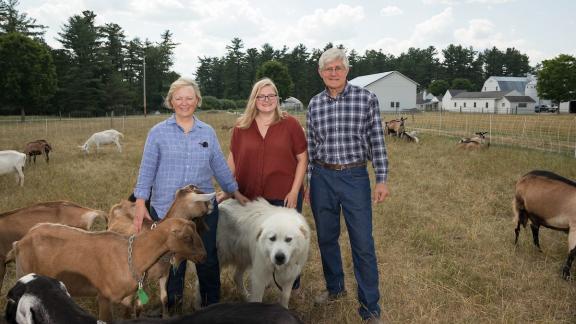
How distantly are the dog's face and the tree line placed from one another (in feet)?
149

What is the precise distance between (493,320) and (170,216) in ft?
10.7

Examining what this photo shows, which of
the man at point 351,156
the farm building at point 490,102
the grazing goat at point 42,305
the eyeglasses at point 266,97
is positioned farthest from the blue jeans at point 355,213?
the farm building at point 490,102

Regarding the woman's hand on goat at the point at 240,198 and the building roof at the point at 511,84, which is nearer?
the woman's hand on goat at the point at 240,198

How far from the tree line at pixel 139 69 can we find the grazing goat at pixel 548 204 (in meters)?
46.1

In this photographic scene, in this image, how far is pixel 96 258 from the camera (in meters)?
3.33

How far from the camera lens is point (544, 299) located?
14.5 ft

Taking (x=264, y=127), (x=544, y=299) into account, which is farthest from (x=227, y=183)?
(x=544, y=299)

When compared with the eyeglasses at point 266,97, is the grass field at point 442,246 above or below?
below

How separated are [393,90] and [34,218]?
2585 inches

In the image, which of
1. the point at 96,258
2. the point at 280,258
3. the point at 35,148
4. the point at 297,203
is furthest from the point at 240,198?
the point at 35,148

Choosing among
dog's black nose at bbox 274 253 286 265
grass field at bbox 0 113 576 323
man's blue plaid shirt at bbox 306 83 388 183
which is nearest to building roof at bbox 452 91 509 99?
grass field at bbox 0 113 576 323

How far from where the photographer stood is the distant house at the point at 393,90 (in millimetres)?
65125

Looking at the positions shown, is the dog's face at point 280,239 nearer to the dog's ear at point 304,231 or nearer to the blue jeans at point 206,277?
the dog's ear at point 304,231

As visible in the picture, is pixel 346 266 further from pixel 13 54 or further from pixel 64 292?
pixel 13 54
